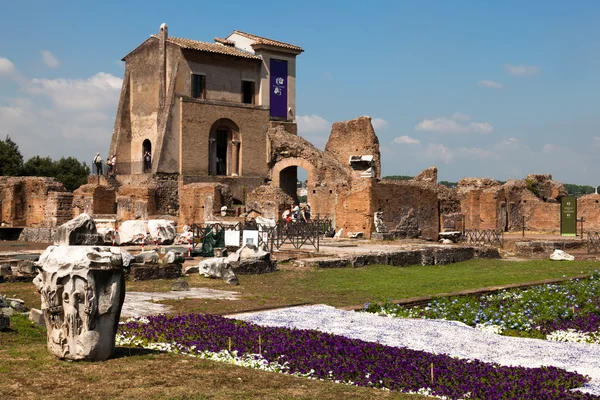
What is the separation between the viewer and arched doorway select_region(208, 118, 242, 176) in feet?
120

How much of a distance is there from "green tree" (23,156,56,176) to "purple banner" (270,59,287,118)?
73.4 ft

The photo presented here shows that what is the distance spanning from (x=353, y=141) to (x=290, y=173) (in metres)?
4.02

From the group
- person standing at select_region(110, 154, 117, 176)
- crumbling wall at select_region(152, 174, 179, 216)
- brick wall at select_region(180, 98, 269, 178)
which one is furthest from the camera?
person standing at select_region(110, 154, 117, 176)

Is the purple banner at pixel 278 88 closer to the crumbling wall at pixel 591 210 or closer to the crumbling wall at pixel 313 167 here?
the crumbling wall at pixel 313 167

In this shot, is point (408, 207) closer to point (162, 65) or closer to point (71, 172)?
point (162, 65)

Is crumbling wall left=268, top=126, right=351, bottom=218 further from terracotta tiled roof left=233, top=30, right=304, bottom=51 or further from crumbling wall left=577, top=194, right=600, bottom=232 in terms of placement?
crumbling wall left=577, top=194, right=600, bottom=232

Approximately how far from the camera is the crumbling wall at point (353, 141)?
3588cm

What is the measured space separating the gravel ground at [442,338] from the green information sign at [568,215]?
2370 centimetres

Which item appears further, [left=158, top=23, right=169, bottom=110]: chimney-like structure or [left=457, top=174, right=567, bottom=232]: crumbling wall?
[left=457, top=174, right=567, bottom=232]: crumbling wall

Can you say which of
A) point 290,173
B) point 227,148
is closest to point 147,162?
point 227,148

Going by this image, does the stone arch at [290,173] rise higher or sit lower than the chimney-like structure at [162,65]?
lower

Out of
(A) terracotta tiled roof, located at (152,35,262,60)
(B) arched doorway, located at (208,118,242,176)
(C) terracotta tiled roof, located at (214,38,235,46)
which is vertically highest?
(C) terracotta tiled roof, located at (214,38,235,46)

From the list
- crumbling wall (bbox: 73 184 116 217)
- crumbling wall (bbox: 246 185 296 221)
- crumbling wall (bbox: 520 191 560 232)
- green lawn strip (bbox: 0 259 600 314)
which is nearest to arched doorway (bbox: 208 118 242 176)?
crumbling wall (bbox: 246 185 296 221)

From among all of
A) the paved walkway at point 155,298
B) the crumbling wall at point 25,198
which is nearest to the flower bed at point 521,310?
the paved walkway at point 155,298
